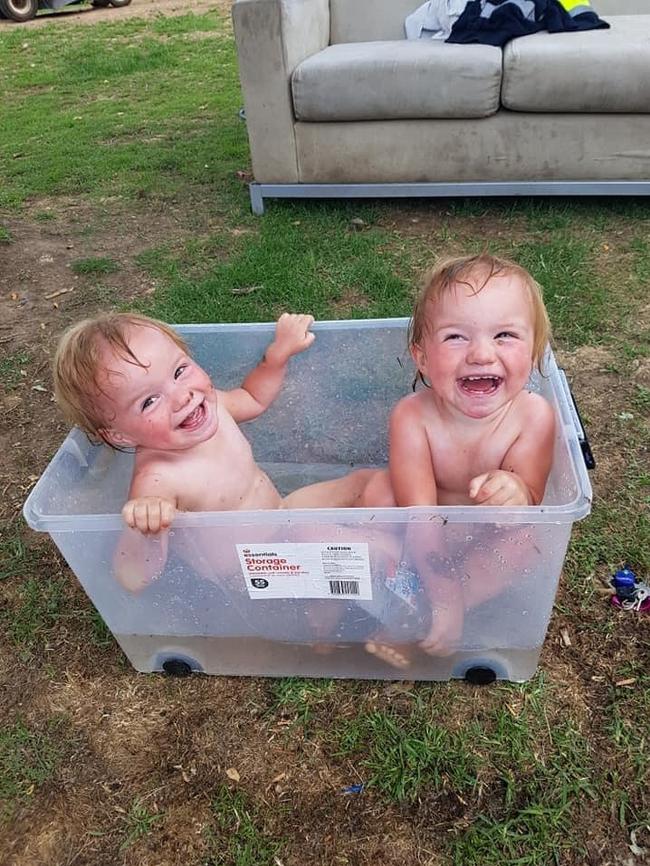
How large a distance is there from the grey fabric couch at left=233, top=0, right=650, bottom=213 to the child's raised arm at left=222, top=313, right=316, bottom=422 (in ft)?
5.25

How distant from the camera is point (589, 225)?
8.86ft

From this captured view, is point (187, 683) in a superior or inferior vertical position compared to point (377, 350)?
inferior

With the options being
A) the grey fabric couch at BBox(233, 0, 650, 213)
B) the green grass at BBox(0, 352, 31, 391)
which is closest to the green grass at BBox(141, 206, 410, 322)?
the grey fabric couch at BBox(233, 0, 650, 213)

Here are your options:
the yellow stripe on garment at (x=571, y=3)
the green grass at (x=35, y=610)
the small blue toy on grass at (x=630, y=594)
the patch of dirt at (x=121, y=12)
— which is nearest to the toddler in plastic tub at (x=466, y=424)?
the small blue toy on grass at (x=630, y=594)

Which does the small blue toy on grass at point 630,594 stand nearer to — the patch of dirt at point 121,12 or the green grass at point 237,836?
the green grass at point 237,836

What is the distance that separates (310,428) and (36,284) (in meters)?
1.52

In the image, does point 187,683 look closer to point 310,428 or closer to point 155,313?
point 310,428

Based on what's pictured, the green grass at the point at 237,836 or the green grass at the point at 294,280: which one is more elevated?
the green grass at the point at 237,836

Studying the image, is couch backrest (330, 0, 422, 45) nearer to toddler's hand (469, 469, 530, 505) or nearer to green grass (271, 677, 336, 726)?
toddler's hand (469, 469, 530, 505)

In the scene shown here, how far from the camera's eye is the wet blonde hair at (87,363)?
119 centimetres

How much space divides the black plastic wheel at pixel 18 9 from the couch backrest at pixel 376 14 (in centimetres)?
732

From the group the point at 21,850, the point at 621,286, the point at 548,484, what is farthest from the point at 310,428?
the point at 621,286

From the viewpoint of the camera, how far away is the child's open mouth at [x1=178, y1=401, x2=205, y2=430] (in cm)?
126

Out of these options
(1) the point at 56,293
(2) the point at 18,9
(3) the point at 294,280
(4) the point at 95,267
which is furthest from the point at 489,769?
(2) the point at 18,9
